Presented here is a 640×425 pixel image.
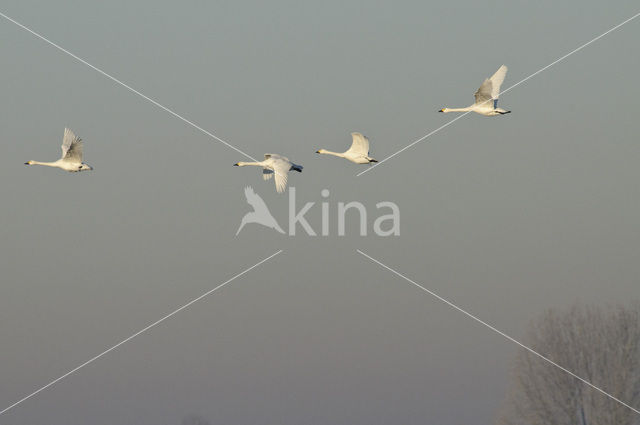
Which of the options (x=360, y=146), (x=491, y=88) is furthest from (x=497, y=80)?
(x=360, y=146)

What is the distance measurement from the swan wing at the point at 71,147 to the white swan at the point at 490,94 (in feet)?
65.6

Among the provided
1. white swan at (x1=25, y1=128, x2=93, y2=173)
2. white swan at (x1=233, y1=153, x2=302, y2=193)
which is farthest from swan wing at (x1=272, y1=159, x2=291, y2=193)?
white swan at (x1=25, y1=128, x2=93, y2=173)

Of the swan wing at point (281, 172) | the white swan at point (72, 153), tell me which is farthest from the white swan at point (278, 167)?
the white swan at point (72, 153)

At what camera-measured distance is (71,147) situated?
6825 centimetres

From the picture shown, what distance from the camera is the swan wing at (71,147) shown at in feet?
224

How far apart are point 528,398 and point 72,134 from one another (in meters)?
35.8

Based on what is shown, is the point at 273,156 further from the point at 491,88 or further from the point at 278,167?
the point at 491,88

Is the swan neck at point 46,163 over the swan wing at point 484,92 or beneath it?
beneath

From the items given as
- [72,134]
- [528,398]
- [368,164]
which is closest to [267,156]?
[368,164]

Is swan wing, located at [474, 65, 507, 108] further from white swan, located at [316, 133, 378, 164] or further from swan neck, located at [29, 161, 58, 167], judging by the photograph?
swan neck, located at [29, 161, 58, 167]

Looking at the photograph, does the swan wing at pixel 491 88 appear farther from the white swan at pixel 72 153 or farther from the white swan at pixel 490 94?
the white swan at pixel 72 153

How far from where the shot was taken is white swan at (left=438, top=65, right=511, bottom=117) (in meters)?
67.7

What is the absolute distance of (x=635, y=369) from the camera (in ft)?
281

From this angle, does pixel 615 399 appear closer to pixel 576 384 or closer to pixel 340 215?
pixel 576 384
